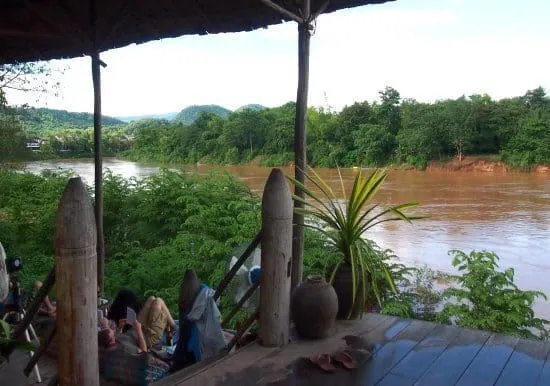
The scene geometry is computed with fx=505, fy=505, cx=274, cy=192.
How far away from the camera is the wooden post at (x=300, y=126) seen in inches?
112

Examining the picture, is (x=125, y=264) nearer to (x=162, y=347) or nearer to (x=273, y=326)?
(x=162, y=347)

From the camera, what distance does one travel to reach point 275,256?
8.38 ft

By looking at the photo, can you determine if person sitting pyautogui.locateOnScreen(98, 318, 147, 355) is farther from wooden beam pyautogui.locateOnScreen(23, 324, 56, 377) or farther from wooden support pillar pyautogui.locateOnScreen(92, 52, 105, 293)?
wooden support pillar pyautogui.locateOnScreen(92, 52, 105, 293)

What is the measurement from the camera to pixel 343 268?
9.84 feet

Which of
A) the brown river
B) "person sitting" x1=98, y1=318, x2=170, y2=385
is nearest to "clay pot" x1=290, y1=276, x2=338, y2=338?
"person sitting" x1=98, y1=318, x2=170, y2=385

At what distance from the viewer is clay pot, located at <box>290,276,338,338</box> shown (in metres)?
2.69

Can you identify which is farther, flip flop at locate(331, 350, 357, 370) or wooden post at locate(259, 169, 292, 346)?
wooden post at locate(259, 169, 292, 346)

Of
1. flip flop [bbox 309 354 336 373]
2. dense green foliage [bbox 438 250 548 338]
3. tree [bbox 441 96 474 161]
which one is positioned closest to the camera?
flip flop [bbox 309 354 336 373]

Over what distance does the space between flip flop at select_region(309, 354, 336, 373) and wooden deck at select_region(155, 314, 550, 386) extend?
0.04 metres

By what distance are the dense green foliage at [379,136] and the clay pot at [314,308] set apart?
21.9 metres

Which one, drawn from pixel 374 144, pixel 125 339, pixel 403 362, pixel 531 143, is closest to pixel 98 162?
pixel 125 339

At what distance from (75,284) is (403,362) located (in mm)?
1552

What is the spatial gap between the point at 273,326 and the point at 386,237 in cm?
1152

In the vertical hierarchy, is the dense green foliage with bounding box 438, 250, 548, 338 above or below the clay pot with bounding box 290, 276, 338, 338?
below
